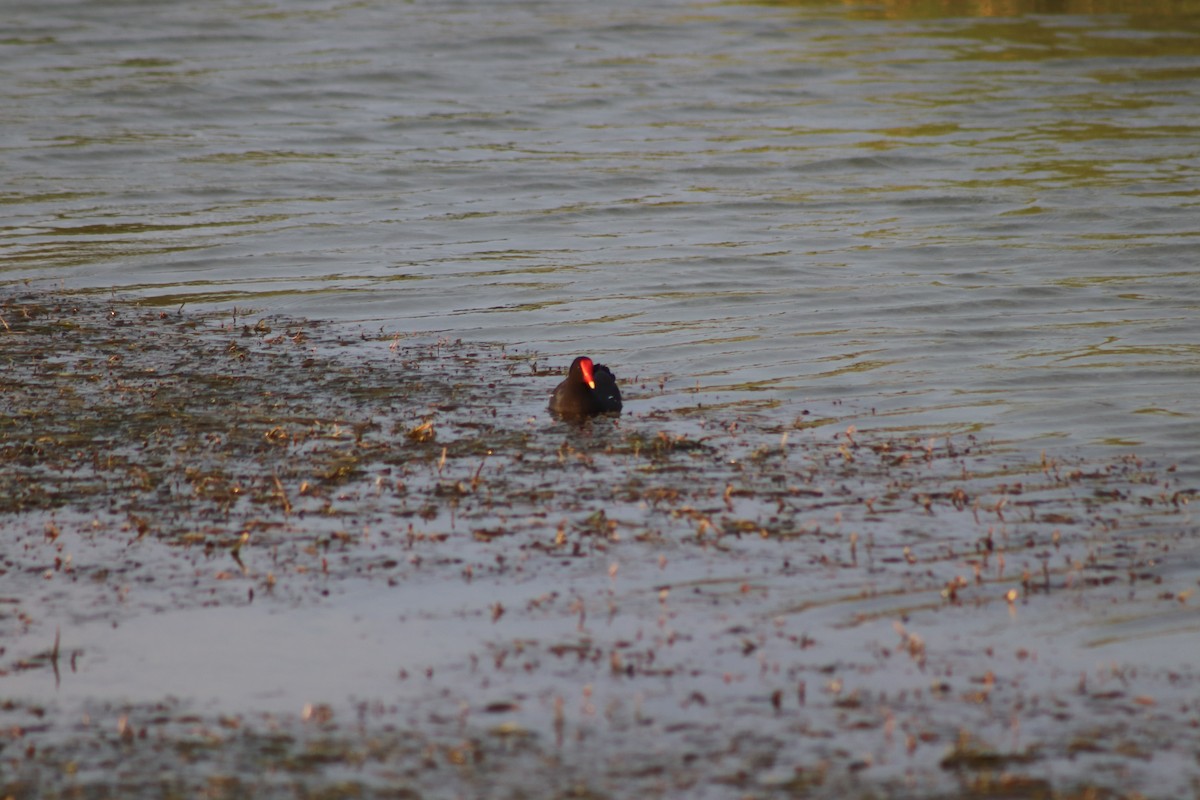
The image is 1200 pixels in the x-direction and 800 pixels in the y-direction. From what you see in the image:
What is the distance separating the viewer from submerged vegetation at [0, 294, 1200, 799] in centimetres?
681

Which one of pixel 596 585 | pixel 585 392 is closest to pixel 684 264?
pixel 585 392

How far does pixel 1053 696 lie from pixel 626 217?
1508 cm

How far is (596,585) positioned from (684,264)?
1080 centimetres

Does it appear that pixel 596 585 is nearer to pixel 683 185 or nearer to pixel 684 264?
pixel 684 264

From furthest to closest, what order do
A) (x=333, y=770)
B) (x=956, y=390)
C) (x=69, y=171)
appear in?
(x=69, y=171), (x=956, y=390), (x=333, y=770)

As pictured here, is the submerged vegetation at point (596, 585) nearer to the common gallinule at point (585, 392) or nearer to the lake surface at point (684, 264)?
the lake surface at point (684, 264)

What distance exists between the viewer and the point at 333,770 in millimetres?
6711

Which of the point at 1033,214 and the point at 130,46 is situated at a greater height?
the point at 130,46

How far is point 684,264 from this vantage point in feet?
63.0

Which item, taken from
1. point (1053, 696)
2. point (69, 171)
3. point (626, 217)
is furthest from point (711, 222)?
point (1053, 696)

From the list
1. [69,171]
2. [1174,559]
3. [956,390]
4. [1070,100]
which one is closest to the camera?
[1174,559]

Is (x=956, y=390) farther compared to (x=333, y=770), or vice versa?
(x=956, y=390)

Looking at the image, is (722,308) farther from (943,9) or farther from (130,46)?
(943,9)

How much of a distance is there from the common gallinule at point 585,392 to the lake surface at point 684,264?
0.22 meters
